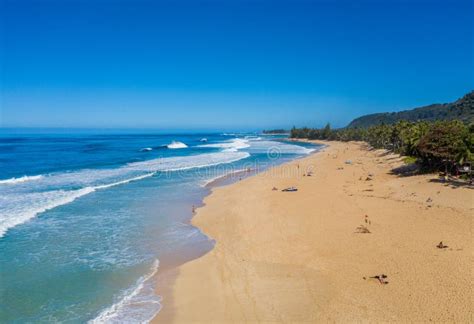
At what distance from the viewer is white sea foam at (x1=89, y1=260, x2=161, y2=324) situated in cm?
909

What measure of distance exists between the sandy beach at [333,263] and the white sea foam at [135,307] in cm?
33

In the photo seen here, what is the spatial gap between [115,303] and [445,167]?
24.3 m

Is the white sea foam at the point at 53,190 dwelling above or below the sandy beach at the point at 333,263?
below

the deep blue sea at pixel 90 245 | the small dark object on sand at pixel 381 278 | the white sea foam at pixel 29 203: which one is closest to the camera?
the deep blue sea at pixel 90 245

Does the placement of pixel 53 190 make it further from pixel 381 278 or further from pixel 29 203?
pixel 381 278

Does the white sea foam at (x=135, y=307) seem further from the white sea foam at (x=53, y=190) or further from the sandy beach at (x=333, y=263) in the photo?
the white sea foam at (x=53, y=190)

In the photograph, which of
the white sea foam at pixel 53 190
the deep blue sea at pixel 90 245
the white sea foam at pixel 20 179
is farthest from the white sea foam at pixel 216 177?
the white sea foam at pixel 20 179

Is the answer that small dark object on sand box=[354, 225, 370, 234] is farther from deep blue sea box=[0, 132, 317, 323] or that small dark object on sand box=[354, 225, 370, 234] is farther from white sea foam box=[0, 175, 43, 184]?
white sea foam box=[0, 175, 43, 184]

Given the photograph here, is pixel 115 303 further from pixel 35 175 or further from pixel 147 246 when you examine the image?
pixel 35 175

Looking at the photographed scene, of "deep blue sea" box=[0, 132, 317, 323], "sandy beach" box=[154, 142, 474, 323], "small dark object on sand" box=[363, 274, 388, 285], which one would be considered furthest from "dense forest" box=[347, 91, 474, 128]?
"small dark object on sand" box=[363, 274, 388, 285]

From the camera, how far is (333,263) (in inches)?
473

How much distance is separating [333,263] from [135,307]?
22.2 ft

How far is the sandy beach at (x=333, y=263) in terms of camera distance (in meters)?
9.16

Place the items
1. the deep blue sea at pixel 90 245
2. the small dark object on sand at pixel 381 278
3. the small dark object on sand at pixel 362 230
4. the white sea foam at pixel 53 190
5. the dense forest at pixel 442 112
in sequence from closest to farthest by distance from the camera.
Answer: the deep blue sea at pixel 90 245 < the small dark object on sand at pixel 381 278 < the small dark object on sand at pixel 362 230 < the white sea foam at pixel 53 190 < the dense forest at pixel 442 112
